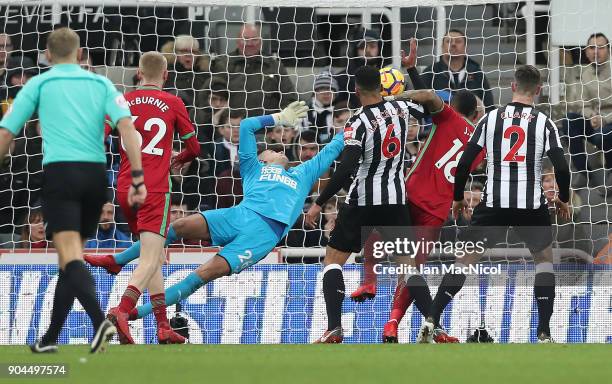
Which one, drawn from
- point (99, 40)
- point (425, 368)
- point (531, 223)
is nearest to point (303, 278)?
point (531, 223)

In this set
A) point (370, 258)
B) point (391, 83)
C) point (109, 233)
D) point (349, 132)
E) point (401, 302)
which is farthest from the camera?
point (109, 233)

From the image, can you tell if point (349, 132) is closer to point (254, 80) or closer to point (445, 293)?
point (445, 293)

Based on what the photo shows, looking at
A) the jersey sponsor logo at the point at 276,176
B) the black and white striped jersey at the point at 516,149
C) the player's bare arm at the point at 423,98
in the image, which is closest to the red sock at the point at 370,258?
the jersey sponsor logo at the point at 276,176

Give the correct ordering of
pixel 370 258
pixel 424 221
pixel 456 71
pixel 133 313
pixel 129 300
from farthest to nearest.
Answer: pixel 456 71 < pixel 424 221 < pixel 370 258 < pixel 133 313 < pixel 129 300

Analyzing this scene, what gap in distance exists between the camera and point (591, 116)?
13680 millimetres

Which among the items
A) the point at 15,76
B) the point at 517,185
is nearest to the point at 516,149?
the point at 517,185

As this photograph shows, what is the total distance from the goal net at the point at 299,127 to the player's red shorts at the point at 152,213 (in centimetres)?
229

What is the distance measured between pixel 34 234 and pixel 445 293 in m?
4.95

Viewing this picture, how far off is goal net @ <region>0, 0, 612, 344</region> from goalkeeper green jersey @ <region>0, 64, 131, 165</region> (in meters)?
4.55

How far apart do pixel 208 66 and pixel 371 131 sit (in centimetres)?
419

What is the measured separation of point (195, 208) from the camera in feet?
45.3

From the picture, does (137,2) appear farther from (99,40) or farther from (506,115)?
(506,115)

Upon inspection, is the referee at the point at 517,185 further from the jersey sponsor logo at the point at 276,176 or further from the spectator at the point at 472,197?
the spectator at the point at 472,197

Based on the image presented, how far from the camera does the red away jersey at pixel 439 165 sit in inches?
416
